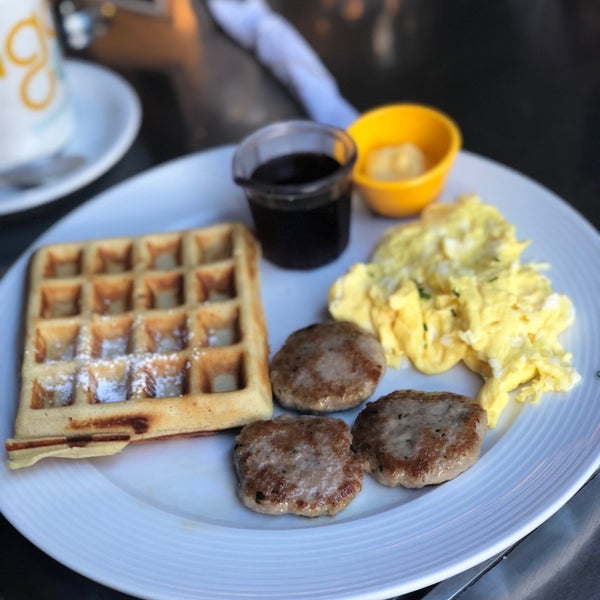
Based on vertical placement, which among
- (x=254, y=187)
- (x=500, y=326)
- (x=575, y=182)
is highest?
(x=254, y=187)

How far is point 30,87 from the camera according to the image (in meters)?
2.25

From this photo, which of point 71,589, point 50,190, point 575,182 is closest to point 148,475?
point 71,589

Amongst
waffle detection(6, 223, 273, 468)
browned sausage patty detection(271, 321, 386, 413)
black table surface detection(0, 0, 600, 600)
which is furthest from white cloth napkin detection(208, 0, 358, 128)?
browned sausage patty detection(271, 321, 386, 413)

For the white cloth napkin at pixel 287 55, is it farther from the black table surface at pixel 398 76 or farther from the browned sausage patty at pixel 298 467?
the browned sausage patty at pixel 298 467

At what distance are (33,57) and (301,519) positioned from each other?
1557 millimetres

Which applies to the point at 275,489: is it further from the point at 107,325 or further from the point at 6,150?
the point at 6,150

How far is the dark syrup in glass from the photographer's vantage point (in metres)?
1.94

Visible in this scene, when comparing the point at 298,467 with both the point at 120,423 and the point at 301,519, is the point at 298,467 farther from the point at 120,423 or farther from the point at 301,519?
the point at 120,423

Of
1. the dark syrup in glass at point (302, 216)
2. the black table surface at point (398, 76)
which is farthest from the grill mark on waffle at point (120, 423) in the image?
the black table surface at point (398, 76)

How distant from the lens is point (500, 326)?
1.67m

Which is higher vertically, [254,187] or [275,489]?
[254,187]

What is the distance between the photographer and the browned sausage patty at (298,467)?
144 centimetres

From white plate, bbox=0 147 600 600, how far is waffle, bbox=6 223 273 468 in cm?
8

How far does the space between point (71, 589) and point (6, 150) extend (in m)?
1.37
